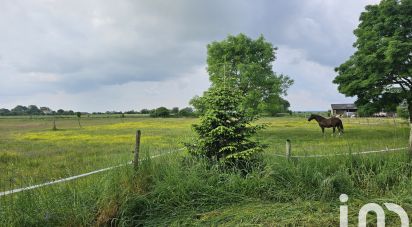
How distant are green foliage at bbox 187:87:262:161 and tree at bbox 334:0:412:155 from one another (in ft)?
54.8

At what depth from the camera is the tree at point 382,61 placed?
67.2ft

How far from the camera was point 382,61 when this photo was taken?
66.6ft

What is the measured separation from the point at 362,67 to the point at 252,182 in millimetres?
19781

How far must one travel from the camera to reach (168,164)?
5703mm

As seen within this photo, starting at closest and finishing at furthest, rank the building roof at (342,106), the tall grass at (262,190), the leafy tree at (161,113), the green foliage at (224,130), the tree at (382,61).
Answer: the tall grass at (262,190) < the green foliage at (224,130) < the tree at (382,61) < the leafy tree at (161,113) < the building roof at (342,106)

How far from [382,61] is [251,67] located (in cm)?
916

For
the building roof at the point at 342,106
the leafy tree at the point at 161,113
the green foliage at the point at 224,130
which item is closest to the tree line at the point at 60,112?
the leafy tree at the point at 161,113

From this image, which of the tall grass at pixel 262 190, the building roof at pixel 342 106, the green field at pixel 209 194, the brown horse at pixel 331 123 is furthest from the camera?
the building roof at pixel 342 106

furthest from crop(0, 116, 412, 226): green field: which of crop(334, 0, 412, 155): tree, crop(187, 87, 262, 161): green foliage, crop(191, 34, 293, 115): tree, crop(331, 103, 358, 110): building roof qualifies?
crop(331, 103, 358, 110): building roof

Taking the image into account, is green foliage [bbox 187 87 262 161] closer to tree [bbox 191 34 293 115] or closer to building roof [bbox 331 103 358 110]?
tree [bbox 191 34 293 115]

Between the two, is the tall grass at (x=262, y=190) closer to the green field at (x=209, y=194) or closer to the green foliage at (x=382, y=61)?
the green field at (x=209, y=194)

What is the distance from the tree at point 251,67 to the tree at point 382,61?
5.53m

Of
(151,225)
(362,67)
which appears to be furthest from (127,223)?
(362,67)

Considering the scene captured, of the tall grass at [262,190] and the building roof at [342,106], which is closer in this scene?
the tall grass at [262,190]
